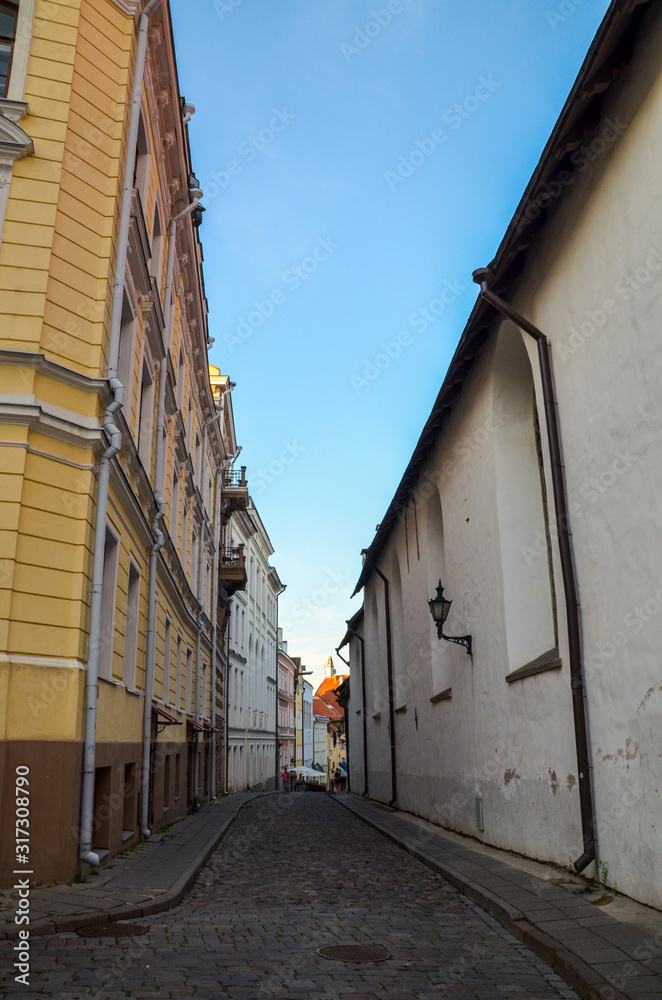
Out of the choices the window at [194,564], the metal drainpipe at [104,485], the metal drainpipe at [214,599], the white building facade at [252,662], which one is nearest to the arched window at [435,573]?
the window at [194,564]

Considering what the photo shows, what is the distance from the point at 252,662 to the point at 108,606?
34.2 meters

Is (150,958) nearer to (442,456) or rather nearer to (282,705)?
(442,456)

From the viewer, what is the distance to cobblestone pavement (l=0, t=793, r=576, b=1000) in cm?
511

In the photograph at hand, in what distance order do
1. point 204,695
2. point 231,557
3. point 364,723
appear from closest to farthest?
point 204,695, point 364,723, point 231,557

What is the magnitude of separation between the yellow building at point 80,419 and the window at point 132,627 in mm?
27

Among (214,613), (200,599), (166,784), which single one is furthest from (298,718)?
(166,784)

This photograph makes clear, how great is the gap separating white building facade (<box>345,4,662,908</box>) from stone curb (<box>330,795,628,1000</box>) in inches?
38.4

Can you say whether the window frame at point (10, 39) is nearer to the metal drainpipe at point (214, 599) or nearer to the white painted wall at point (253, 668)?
the metal drainpipe at point (214, 599)

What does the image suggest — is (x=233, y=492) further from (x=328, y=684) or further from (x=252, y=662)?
(x=328, y=684)

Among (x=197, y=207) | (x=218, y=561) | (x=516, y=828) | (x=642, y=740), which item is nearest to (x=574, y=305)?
(x=642, y=740)

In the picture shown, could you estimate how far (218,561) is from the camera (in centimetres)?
2884

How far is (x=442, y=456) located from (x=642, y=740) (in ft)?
28.4

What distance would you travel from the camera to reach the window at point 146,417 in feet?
46.4

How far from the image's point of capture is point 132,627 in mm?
12961
